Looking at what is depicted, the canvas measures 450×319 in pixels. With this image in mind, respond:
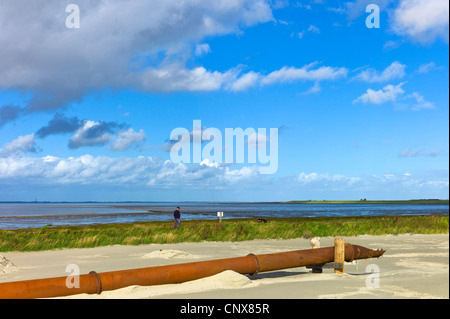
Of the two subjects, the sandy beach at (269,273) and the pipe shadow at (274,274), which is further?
the pipe shadow at (274,274)

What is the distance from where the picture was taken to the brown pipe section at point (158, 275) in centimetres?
912

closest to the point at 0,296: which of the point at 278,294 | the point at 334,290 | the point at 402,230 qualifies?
the point at 278,294

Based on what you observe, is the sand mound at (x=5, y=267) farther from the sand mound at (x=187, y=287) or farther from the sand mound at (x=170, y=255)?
the sand mound at (x=187, y=287)

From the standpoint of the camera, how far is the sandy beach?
981 centimetres

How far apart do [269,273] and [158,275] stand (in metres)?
4.27

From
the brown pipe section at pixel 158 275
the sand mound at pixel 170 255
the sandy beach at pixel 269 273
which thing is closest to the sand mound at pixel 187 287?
the sandy beach at pixel 269 273

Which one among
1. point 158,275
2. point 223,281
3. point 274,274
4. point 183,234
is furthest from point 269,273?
point 183,234

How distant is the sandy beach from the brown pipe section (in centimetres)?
18

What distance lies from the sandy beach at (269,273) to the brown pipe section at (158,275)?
18 cm

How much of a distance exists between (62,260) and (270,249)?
9.13 metres

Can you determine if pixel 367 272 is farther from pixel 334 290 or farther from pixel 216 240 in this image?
pixel 216 240

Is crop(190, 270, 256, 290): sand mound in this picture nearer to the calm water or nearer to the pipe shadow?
the pipe shadow

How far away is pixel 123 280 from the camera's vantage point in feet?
32.5

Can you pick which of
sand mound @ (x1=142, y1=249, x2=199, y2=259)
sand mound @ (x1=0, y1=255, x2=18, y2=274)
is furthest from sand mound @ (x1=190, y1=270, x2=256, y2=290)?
sand mound @ (x1=0, y1=255, x2=18, y2=274)
